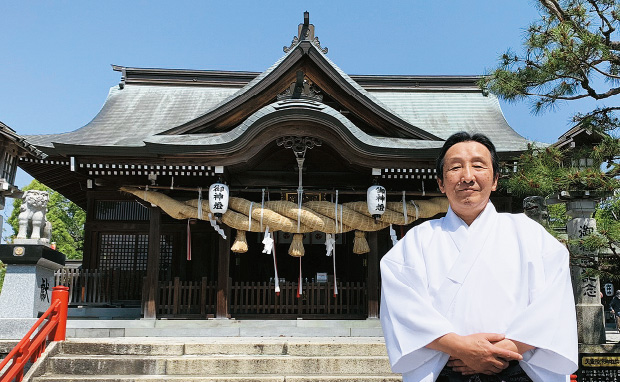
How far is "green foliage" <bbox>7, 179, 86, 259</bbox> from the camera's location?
31.6 m

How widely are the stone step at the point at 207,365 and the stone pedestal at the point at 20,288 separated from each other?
1323mm

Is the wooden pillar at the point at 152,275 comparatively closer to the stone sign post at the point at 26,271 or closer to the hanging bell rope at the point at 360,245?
the stone sign post at the point at 26,271

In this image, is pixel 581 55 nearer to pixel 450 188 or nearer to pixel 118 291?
pixel 450 188

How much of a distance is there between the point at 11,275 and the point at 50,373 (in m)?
1.98

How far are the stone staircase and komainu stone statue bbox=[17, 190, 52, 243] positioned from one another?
1.90 metres

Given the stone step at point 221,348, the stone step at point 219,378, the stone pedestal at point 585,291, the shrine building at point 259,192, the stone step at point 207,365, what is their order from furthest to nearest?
the shrine building at point 259,192 < the stone pedestal at point 585,291 < the stone step at point 221,348 < the stone step at point 207,365 < the stone step at point 219,378

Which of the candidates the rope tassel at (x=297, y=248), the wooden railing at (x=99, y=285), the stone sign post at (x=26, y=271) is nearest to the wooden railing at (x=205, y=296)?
the wooden railing at (x=99, y=285)

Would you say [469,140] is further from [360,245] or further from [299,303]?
[299,303]

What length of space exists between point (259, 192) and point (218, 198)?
1.41 metres

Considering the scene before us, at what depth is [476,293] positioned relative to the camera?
2768 mm

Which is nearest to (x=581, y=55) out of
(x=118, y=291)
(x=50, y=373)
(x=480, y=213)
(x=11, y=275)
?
(x=480, y=213)

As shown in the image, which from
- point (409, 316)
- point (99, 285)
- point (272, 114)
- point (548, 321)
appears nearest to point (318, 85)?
point (272, 114)

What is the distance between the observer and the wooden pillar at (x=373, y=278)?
33.4 feet

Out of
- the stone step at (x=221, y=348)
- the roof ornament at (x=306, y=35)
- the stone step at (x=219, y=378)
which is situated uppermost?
the roof ornament at (x=306, y=35)
